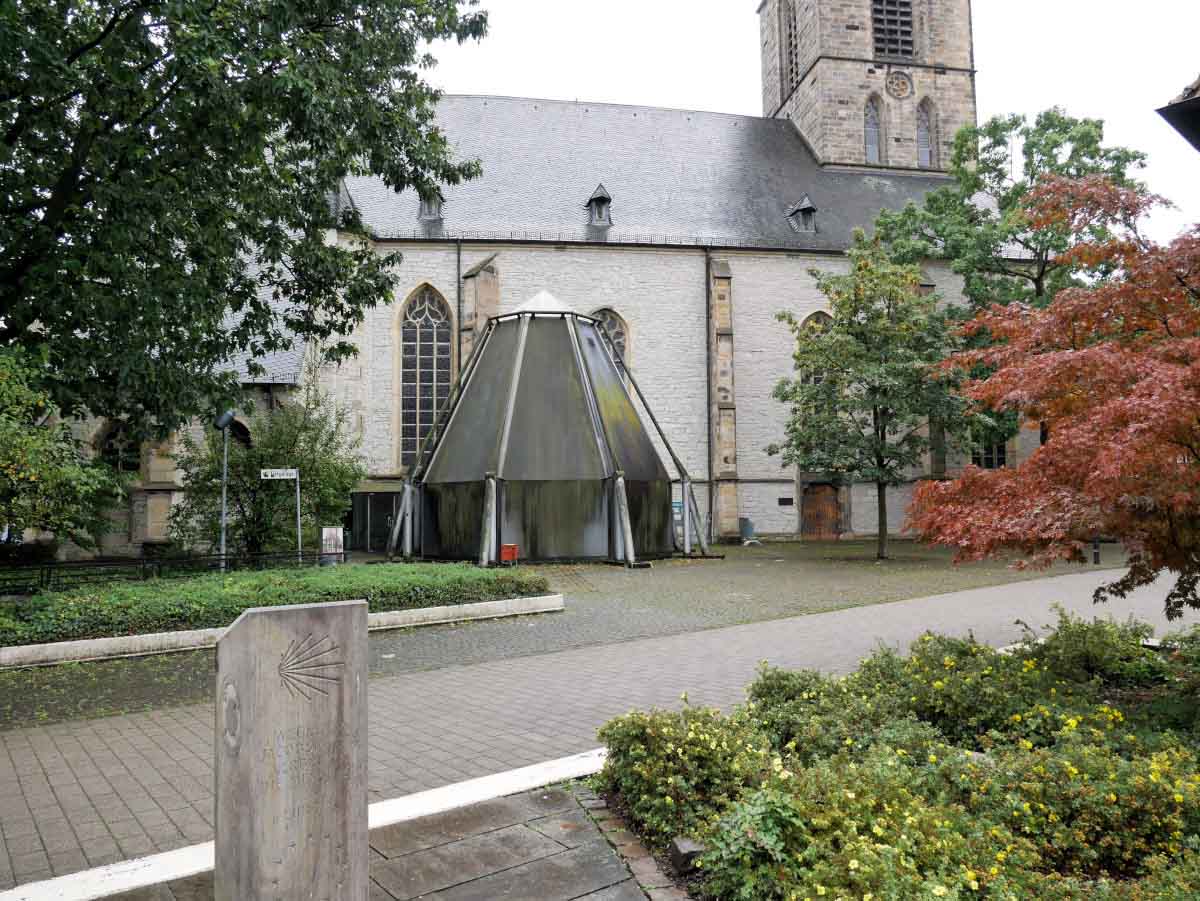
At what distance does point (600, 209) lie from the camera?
2988 cm

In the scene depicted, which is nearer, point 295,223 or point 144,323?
point 144,323

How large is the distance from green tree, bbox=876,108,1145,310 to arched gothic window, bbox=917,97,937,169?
10.1m

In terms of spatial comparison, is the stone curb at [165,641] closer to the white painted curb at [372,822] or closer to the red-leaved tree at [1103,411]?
the white painted curb at [372,822]

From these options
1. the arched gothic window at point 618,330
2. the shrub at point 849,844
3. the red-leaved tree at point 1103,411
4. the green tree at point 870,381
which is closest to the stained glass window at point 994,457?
the green tree at point 870,381

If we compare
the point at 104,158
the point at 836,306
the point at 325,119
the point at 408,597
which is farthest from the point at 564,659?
the point at 836,306

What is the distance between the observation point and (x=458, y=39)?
37.5 ft

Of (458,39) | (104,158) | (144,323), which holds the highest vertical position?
(458,39)

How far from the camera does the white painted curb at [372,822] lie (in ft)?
11.1

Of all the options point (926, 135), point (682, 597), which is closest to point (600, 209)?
point (926, 135)

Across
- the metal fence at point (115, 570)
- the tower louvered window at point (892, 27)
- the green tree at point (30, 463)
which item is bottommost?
the metal fence at point (115, 570)

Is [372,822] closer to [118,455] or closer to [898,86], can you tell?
[118,455]

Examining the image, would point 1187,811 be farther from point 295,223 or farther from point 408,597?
point 295,223

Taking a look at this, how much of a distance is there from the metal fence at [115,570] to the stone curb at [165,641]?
3191 mm

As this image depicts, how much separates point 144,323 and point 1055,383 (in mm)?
9626
